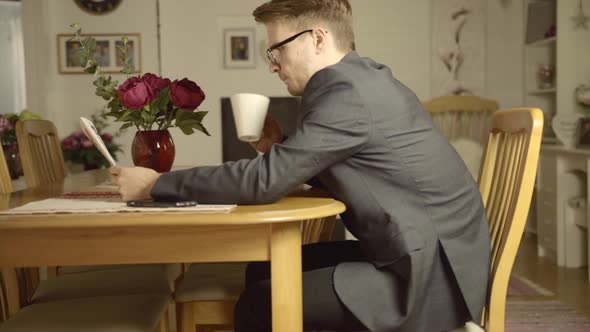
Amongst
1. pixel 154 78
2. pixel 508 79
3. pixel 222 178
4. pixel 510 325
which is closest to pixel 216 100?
pixel 508 79

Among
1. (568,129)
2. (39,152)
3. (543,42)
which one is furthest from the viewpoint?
(543,42)

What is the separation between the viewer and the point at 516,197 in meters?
1.34

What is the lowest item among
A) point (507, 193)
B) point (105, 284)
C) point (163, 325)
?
point (163, 325)

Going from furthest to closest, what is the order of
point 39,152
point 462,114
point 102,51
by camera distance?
point 102,51 → point 462,114 → point 39,152

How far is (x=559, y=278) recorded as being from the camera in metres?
3.52

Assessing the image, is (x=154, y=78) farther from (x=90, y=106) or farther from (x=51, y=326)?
(x=90, y=106)

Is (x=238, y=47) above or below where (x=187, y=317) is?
above

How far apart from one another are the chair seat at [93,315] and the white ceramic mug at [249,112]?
1.47ft

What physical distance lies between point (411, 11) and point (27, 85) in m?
3.01

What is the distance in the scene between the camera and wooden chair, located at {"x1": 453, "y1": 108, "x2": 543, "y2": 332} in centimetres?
133

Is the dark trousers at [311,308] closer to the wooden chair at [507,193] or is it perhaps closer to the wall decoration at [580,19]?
the wooden chair at [507,193]

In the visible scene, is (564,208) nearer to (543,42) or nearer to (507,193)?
(543,42)

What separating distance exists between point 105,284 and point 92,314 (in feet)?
1.19

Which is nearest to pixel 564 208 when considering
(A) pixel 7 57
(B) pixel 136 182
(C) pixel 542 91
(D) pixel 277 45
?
(C) pixel 542 91
